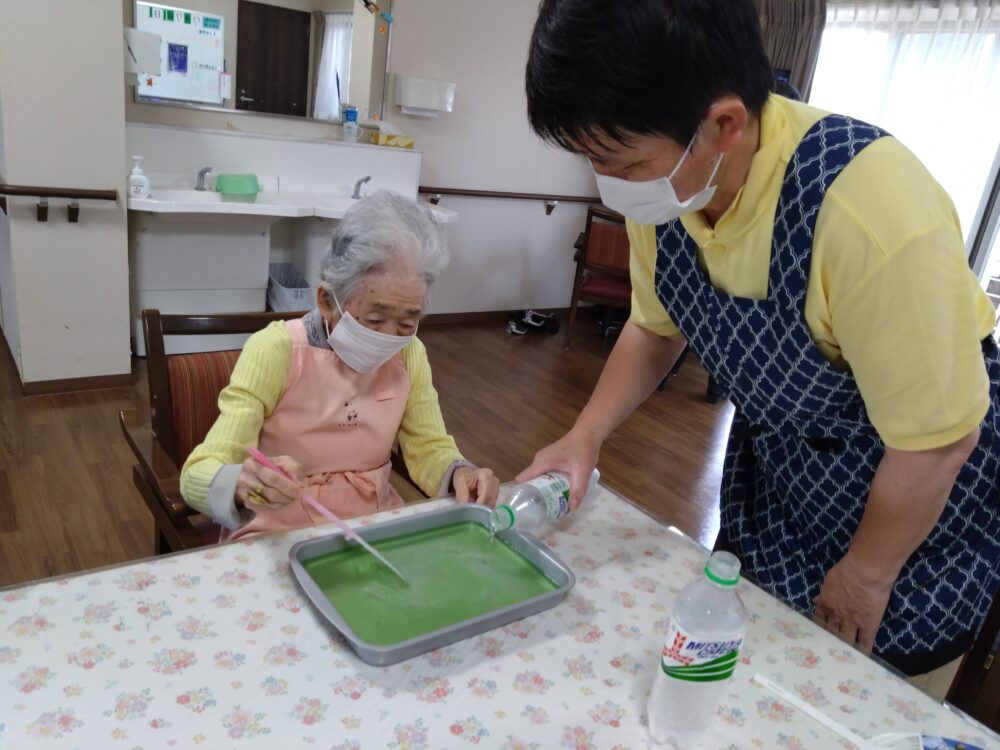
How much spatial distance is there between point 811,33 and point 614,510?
4.29 metres

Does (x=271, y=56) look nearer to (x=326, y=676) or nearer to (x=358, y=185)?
(x=358, y=185)

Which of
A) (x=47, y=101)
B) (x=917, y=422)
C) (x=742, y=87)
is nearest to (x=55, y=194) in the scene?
(x=47, y=101)

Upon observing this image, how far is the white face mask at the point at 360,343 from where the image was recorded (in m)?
1.29

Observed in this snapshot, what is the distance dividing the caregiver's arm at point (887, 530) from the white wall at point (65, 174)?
117 inches

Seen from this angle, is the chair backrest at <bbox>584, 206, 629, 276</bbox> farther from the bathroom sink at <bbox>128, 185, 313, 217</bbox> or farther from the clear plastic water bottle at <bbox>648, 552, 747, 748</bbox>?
the clear plastic water bottle at <bbox>648, 552, 747, 748</bbox>

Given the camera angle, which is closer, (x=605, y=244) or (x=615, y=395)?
(x=615, y=395)

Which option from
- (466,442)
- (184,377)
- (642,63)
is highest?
(642,63)

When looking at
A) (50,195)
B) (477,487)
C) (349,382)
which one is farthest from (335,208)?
(477,487)

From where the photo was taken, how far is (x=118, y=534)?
222 cm

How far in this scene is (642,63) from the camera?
717mm

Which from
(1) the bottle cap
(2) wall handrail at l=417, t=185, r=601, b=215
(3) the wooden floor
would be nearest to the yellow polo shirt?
(1) the bottle cap

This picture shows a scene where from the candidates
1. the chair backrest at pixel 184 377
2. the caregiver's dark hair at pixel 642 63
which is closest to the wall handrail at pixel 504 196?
the chair backrest at pixel 184 377

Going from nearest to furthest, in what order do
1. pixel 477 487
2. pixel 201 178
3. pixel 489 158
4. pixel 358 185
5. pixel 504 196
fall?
pixel 477 487 → pixel 201 178 → pixel 358 185 → pixel 489 158 → pixel 504 196

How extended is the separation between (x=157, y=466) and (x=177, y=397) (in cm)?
23
